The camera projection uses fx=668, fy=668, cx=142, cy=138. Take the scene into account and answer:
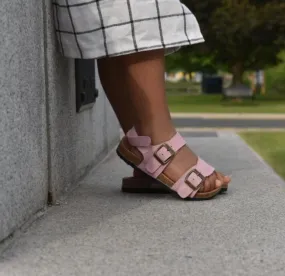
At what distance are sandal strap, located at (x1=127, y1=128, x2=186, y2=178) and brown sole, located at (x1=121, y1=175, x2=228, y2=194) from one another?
0.27 feet

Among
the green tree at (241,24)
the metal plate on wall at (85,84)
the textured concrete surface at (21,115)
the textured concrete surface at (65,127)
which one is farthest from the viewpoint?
the green tree at (241,24)

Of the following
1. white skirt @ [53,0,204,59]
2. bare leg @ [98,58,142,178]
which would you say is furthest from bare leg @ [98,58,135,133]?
white skirt @ [53,0,204,59]

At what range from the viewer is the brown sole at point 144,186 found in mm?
2268

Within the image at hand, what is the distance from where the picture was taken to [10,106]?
5.47 ft

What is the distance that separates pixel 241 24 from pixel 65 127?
1360cm

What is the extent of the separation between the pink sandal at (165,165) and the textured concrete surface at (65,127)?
0.83ft

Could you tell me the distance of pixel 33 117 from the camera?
6.32 ft

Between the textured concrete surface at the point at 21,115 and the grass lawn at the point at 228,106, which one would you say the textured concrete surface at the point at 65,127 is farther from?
the grass lawn at the point at 228,106

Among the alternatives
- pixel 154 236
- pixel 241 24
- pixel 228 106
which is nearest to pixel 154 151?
pixel 154 236

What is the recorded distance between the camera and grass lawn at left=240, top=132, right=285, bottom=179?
3.52 m

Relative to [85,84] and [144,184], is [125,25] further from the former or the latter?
[85,84]

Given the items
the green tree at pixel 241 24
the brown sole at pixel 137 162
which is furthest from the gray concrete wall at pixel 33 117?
the green tree at pixel 241 24

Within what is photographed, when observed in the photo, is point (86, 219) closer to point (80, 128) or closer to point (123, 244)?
point (123, 244)

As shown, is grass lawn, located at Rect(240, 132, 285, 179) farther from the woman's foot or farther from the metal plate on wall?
the metal plate on wall
